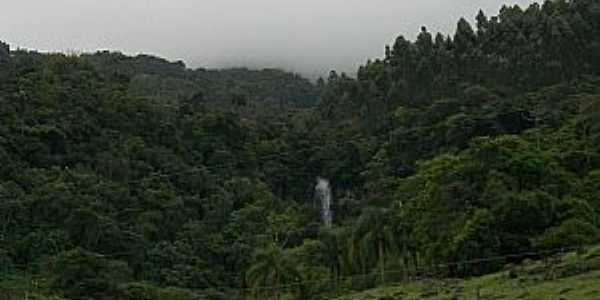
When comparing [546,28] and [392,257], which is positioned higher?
[546,28]

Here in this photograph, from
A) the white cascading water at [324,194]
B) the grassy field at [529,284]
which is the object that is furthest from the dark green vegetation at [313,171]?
the grassy field at [529,284]

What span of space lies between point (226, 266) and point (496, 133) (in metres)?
23.9

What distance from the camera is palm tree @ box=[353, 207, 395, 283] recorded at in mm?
63844

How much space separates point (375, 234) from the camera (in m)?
64.8

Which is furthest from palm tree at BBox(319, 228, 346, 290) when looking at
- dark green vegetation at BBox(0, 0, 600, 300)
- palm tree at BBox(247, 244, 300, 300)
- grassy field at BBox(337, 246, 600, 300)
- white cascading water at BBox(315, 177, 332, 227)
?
white cascading water at BBox(315, 177, 332, 227)

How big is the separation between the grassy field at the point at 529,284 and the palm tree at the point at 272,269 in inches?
358

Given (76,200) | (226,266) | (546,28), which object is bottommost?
(226,266)

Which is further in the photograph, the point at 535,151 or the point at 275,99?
the point at 275,99

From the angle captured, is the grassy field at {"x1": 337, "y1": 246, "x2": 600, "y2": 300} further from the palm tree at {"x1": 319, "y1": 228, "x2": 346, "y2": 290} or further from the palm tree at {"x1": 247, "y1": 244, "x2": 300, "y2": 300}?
the palm tree at {"x1": 319, "y1": 228, "x2": 346, "y2": 290}

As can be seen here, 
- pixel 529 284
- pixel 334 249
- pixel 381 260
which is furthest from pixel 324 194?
pixel 529 284

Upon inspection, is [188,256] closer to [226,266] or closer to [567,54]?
[226,266]

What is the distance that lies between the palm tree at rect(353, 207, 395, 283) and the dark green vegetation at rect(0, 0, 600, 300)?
0.11 metres

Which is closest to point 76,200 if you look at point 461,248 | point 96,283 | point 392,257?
point 96,283

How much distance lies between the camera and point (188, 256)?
74.0 metres
